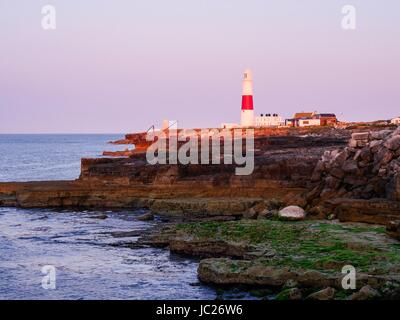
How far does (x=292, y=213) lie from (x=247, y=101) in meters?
66.5

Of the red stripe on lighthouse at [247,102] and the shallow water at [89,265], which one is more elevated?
the red stripe on lighthouse at [247,102]

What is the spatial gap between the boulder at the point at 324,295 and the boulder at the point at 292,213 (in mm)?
13369

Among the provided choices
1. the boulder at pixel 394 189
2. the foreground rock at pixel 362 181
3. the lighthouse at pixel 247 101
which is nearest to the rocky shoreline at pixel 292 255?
the foreground rock at pixel 362 181

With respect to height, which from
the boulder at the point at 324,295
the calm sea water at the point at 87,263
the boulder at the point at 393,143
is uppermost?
the boulder at the point at 393,143

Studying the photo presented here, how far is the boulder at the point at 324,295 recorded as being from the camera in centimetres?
2038

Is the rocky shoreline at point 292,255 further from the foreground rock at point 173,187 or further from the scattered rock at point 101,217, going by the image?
the foreground rock at point 173,187

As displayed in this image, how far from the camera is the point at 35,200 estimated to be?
4978 cm

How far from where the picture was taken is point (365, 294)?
65.3 ft

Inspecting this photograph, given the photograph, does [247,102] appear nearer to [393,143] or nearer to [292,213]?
[393,143]

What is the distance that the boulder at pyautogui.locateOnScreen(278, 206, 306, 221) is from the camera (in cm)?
3409

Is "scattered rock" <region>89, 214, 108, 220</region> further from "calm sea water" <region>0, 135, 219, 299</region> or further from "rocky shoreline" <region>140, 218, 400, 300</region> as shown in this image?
"rocky shoreline" <region>140, 218, 400, 300</region>

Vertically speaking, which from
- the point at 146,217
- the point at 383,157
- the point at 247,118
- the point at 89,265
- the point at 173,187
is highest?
the point at 247,118

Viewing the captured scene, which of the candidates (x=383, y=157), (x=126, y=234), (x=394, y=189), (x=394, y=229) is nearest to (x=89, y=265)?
(x=126, y=234)

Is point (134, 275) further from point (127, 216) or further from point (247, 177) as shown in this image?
point (247, 177)
